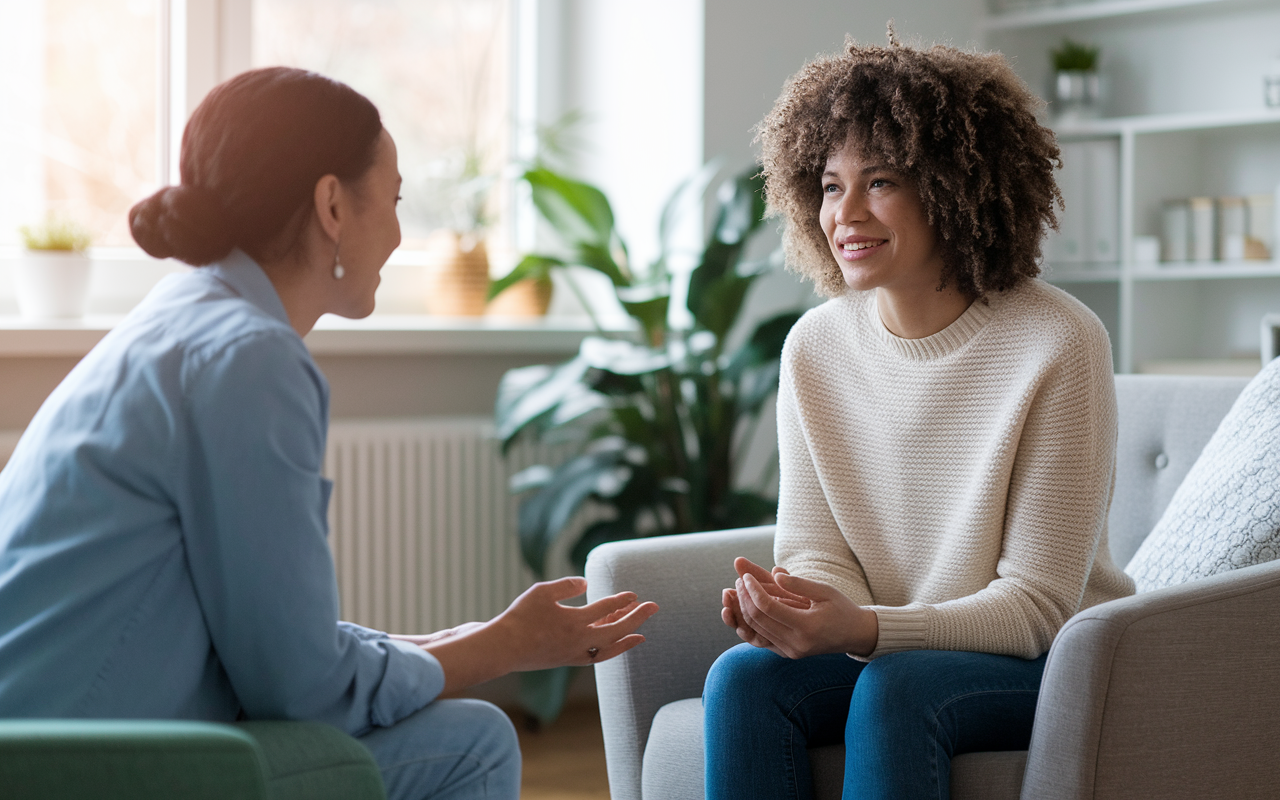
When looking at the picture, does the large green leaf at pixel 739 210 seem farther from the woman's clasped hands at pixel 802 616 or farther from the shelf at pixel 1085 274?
the woman's clasped hands at pixel 802 616

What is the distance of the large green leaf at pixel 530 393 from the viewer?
262cm

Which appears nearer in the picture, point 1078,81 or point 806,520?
point 806,520

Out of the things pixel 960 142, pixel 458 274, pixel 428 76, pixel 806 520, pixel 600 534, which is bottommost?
pixel 600 534

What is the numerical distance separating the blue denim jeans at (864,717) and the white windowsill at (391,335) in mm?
1589

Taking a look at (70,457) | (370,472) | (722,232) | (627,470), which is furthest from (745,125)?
(70,457)

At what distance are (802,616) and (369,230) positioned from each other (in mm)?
588

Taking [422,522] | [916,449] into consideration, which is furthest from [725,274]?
[916,449]

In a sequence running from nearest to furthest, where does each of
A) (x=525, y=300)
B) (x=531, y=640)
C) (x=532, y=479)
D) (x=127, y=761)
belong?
(x=127, y=761), (x=531, y=640), (x=532, y=479), (x=525, y=300)

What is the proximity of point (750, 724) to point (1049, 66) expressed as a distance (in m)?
2.85

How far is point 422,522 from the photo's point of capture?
9.46ft

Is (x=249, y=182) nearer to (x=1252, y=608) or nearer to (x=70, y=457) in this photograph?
(x=70, y=457)

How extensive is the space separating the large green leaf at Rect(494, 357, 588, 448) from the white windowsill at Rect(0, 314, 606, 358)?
24 cm

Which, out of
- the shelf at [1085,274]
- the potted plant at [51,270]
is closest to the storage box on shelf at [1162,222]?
the shelf at [1085,274]

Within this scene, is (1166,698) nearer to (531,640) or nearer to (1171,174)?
(531,640)
